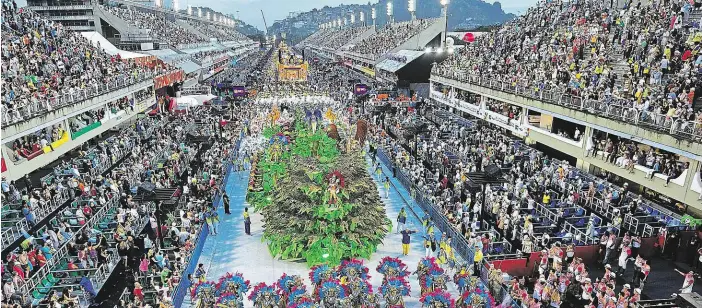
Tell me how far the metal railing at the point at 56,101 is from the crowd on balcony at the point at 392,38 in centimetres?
4405

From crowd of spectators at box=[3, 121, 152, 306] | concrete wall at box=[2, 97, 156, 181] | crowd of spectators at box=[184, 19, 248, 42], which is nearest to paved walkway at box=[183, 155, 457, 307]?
crowd of spectators at box=[3, 121, 152, 306]

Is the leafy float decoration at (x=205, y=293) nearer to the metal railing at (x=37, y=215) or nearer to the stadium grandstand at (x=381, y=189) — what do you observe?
the stadium grandstand at (x=381, y=189)

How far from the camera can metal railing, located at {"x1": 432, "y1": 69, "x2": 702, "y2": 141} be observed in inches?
681

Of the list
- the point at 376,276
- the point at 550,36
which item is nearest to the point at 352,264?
the point at 376,276

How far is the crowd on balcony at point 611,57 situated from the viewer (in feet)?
68.1

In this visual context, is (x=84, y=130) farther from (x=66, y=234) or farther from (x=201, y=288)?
(x=201, y=288)

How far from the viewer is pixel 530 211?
18.7 meters

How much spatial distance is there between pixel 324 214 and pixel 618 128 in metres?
14.2

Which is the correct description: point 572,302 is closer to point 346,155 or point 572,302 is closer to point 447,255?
point 447,255

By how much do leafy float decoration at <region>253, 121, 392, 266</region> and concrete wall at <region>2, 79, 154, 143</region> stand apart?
1199cm

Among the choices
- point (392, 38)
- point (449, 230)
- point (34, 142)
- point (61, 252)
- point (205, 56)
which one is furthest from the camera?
point (392, 38)

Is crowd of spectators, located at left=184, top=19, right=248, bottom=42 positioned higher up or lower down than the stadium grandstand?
higher up

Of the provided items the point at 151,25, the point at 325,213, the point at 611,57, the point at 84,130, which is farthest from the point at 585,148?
the point at 151,25

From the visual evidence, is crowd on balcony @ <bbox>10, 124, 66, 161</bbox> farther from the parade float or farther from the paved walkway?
the parade float
